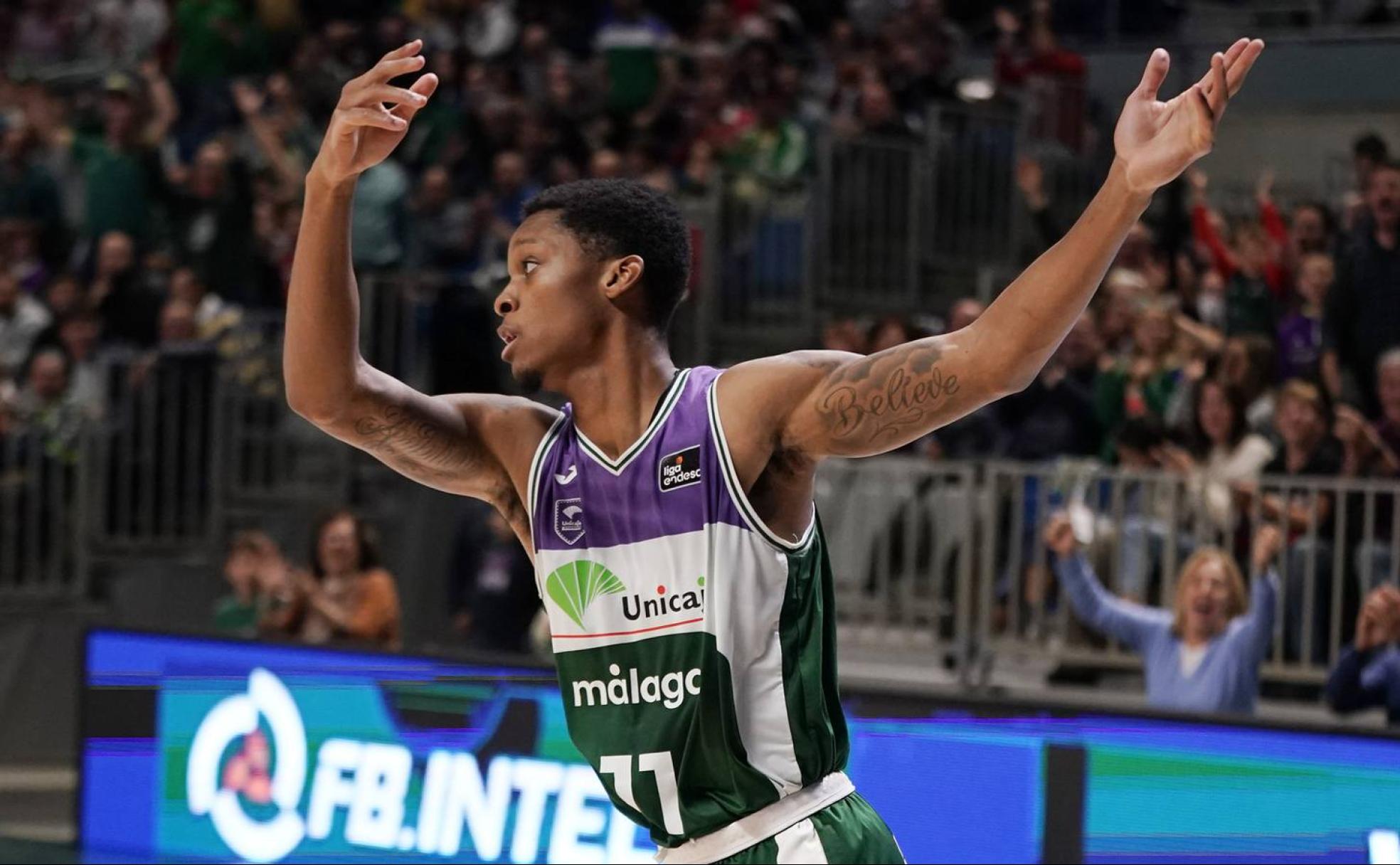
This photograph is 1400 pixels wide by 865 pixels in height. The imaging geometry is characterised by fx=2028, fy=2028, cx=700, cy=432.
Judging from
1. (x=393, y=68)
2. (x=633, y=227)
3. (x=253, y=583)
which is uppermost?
(x=393, y=68)

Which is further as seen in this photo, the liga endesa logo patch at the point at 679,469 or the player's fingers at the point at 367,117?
the liga endesa logo patch at the point at 679,469

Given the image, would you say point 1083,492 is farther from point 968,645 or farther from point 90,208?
point 90,208

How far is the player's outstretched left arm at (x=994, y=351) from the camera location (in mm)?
2945

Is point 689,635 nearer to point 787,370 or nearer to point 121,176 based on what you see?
point 787,370

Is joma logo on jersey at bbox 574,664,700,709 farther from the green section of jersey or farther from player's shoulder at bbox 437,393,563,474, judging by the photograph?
player's shoulder at bbox 437,393,563,474

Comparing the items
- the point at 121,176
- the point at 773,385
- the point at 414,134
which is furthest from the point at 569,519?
the point at 121,176

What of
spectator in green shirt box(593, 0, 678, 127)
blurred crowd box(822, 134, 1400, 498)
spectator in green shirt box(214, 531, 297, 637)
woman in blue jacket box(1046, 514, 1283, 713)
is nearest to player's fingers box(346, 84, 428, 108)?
woman in blue jacket box(1046, 514, 1283, 713)

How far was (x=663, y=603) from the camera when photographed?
344 centimetres

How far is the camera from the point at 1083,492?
906 centimetres

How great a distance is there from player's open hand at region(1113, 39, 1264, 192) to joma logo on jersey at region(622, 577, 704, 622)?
1.01 m

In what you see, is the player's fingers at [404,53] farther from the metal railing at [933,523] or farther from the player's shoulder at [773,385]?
the metal railing at [933,523]

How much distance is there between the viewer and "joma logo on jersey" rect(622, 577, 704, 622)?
134 inches

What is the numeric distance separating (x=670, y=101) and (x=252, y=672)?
6.83 metres

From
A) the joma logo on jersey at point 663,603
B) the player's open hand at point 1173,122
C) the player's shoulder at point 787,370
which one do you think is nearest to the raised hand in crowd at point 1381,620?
the player's shoulder at point 787,370
